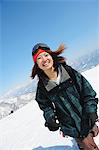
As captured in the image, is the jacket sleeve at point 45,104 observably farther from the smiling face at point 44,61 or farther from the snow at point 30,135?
the snow at point 30,135

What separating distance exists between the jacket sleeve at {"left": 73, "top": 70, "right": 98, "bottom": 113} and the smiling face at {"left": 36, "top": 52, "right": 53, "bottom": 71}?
36cm

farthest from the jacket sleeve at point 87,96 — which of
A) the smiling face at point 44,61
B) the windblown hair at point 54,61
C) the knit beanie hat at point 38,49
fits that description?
the knit beanie hat at point 38,49

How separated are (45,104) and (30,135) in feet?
11.2

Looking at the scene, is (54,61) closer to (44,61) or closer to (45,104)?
(44,61)

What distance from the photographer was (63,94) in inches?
178

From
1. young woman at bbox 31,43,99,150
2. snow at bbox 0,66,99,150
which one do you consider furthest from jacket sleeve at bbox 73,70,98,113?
snow at bbox 0,66,99,150

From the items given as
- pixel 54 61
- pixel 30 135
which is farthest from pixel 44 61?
pixel 30 135

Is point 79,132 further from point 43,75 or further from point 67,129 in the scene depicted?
point 43,75

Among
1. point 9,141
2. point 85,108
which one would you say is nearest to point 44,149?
point 9,141

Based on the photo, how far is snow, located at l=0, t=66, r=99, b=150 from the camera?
6470mm

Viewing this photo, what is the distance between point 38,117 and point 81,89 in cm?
499

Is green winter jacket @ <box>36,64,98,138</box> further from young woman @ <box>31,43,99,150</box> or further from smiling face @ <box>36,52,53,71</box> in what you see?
smiling face @ <box>36,52,53,71</box>

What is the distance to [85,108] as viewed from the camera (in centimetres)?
442

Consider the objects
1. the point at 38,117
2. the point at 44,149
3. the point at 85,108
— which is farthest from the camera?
the point at 38,117
